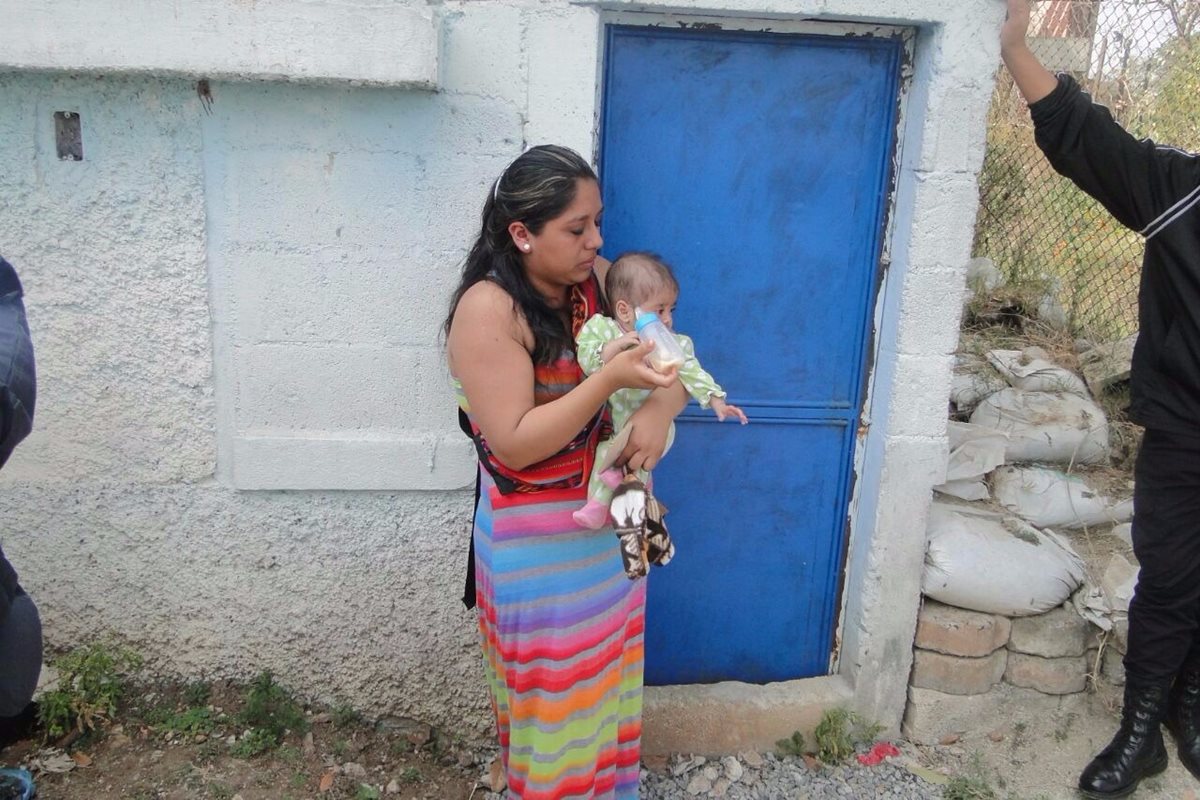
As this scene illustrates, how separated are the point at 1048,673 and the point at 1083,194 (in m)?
3.10

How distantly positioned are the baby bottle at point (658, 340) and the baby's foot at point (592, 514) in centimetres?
38

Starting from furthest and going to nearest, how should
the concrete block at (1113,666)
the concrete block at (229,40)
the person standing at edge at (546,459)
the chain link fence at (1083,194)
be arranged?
the chain link fence at (1083,194), the concrete block at (1113,666), the concrete block at (229,40), the person standing at edge at (546,459)

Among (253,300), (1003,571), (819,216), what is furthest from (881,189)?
(253,300)

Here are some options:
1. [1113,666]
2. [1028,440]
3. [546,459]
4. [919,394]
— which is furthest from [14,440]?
[1028,440]

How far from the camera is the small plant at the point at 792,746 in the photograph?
10.8ft

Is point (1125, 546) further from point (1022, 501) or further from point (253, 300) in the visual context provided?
point (253, 300)

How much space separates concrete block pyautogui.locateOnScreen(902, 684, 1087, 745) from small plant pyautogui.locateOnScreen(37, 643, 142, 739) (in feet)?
8.23

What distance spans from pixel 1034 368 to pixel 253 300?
3.20 metres

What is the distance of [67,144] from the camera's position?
268 centimetres

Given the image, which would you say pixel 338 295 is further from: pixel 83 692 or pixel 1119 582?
pixel 1119 582

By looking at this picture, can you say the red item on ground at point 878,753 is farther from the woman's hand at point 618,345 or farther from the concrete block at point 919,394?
the woman's hand at point 618,345

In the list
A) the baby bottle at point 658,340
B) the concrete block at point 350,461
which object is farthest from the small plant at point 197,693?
the baby bottle at point 658,340

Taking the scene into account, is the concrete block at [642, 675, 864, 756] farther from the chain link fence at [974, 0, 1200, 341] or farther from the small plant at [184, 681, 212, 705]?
the chain link fence at [974, 0, 1200, 341]

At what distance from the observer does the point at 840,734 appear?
3.27m
